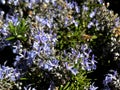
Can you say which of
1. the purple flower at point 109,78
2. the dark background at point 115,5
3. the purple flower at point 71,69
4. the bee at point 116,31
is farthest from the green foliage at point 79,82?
the dark background at point 115,5

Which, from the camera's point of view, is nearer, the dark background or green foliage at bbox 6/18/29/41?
green foliage at bbox 6/18/29/41

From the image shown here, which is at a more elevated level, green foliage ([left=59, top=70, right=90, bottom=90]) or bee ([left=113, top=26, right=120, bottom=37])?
bee ([left=113, top=26, right=120, bottom=37])

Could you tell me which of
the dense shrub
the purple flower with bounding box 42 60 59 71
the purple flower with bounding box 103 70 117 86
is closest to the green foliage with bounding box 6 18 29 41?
the dense shrub

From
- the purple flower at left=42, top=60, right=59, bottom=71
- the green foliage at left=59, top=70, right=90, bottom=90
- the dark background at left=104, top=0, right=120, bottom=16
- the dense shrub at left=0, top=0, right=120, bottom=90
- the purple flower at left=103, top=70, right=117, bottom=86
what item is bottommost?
the green foliage at left=59, top=70, right=90, bottom=90

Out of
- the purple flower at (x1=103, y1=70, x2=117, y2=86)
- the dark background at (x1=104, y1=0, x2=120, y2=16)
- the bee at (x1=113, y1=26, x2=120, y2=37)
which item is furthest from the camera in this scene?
the dark background at (x1=104, y1=0, x2=120, y2=16)

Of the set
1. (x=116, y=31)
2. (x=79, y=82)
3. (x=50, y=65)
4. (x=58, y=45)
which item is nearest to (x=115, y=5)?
(x=116, y=31)

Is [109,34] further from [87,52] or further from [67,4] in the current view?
[67,4]

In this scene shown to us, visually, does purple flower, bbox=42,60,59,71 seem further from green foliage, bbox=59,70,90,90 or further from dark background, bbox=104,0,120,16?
dark background, bbox=104,0,120,16

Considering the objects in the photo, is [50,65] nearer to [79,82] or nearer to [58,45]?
[79,82]
